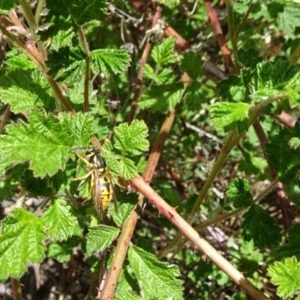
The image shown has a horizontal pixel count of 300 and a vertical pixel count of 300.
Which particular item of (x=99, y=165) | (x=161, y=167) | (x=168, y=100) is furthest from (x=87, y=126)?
(x=161, y=167)

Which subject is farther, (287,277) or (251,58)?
(251,58)

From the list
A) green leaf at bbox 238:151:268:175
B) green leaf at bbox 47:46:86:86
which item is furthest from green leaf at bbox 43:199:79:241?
green leaf at bbox 238:151:268:175

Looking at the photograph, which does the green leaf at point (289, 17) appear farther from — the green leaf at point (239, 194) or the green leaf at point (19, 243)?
the green leaf at point (19, 243)

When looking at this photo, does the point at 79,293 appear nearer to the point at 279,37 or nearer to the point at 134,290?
the point at 134,290

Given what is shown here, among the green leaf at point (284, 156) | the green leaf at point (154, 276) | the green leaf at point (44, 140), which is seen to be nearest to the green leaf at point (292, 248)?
the green leaf at point (284, 156)

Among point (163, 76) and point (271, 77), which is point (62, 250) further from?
point (271, 77)

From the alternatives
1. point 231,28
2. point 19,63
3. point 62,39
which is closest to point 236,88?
point 231,28
